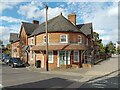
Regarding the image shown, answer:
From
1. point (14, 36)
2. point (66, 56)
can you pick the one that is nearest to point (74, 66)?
point (66, 56)

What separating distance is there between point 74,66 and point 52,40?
492cm

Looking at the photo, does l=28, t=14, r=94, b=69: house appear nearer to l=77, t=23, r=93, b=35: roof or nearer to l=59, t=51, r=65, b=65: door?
l=59, t=51, r=65, b=65: door

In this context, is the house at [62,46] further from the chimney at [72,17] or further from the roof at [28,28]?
the roof at [28,28]

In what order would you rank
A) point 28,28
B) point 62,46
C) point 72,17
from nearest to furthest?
point 62,46
point 72,17
point 28,28

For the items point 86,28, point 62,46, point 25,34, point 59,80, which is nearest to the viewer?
point 59,80

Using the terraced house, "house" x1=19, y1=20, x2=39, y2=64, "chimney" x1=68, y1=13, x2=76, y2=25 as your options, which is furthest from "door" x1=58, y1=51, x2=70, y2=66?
"house" x1=19, y1=20, x2=39, y2=64

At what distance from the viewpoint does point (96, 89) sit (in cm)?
1298

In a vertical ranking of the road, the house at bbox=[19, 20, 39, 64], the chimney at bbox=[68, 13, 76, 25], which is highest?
the chimney at bbox=[68, 13, 76, 25]

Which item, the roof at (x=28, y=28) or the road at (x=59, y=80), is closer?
the road at (x=59, y=80)

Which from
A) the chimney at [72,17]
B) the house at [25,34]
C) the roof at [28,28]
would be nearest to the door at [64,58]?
the chimney at [72,17]

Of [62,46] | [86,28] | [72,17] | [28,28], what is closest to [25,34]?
[28,28]

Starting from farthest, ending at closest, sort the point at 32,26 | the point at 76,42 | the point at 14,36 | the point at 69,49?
the point at 14,36 → the point at 32,26 → the point at 76,42 → the point at 69,49

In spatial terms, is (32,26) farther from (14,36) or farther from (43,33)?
Result: (14,36)

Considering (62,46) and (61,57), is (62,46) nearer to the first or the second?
(62,46)
